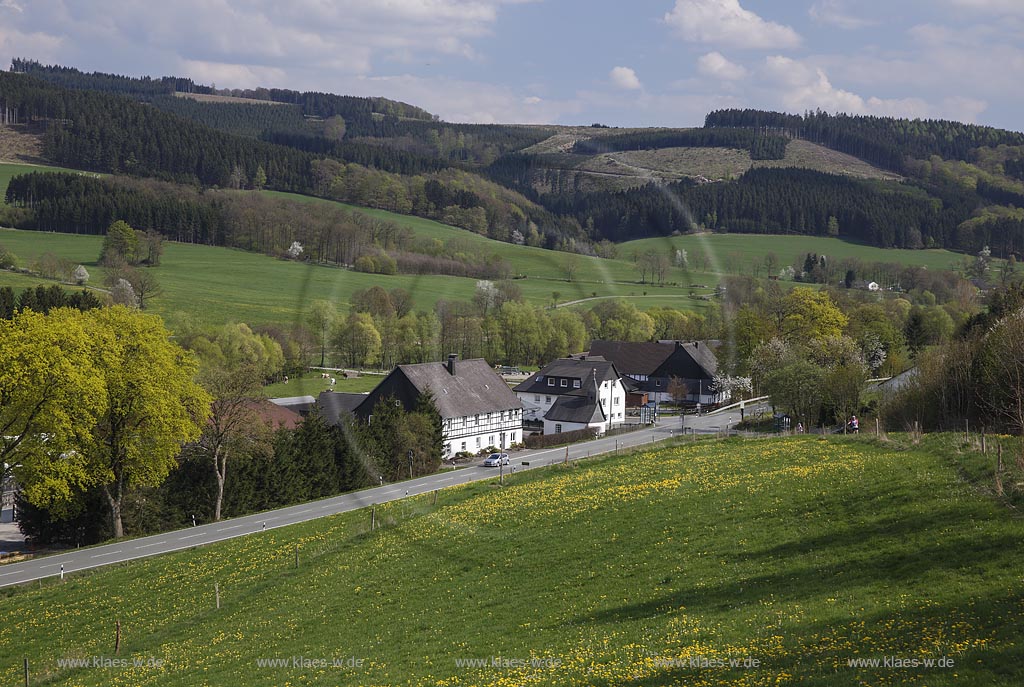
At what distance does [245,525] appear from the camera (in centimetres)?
4688

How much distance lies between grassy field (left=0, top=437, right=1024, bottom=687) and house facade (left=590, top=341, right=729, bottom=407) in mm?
61007

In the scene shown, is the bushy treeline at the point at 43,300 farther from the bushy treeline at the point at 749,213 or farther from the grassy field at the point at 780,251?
the grassy field at the point at 780,251

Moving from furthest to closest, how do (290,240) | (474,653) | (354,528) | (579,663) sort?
(290,240)
(354,528)
(474,653)
(579,663)

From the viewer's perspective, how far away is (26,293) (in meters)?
97.7

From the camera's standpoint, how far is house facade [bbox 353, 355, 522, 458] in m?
70.6

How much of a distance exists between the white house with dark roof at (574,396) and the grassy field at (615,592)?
44208 millimetres

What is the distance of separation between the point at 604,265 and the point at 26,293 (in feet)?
250

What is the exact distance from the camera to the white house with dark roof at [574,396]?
8375 centimetres

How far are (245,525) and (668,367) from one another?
Answer: 64.7 m

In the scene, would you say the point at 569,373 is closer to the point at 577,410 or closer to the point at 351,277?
the point at 577,410

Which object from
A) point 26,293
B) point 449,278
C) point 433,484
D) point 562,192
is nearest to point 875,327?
point 449,278

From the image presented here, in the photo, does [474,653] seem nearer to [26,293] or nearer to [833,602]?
[833,602]

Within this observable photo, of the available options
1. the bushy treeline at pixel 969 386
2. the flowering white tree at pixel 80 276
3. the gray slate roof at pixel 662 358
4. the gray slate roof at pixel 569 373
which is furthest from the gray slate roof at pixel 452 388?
the flowering white tree at pixel 80 276

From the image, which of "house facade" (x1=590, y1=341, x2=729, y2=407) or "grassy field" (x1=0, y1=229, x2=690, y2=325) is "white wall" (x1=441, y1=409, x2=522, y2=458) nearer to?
"grassy field" (x1=0, y1=229, x2=690, y2=325)
